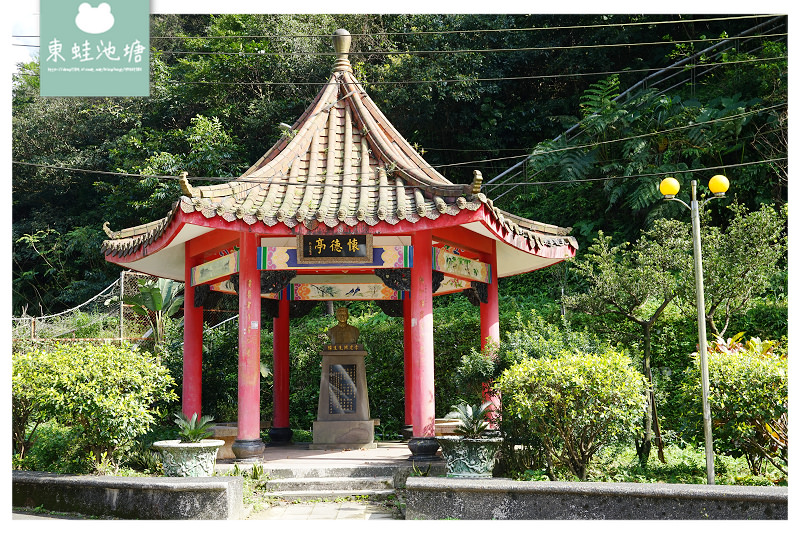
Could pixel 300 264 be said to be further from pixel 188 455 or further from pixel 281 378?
pixel 281 378

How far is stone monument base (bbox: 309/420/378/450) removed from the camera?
1286 centimetres

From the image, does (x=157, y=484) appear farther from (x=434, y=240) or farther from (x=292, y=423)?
(x=292, y=423)

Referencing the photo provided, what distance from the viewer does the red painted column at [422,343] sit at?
10211mm

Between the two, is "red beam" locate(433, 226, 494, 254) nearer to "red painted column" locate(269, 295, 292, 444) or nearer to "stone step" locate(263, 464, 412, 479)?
"stone step" locate(263, 464, 412, 479)

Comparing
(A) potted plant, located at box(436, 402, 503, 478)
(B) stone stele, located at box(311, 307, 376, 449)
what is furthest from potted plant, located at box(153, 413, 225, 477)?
(B) stone stele, located at box(311, 307, 376, 449)

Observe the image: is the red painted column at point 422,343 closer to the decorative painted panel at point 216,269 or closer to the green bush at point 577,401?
the green bush at point 577,401

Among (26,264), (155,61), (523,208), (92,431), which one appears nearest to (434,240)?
(92,431)

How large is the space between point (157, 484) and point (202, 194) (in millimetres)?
3751

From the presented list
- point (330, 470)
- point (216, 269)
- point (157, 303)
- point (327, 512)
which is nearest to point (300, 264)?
point (216, 269)

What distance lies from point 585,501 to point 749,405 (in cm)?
280

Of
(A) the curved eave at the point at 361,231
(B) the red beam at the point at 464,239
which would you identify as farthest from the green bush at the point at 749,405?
(B) the red beam at the point at 464,239

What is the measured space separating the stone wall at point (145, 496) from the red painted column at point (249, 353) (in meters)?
1.41

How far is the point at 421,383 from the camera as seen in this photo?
33.5 ft

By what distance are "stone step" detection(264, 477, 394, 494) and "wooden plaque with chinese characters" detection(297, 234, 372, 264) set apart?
301cm
